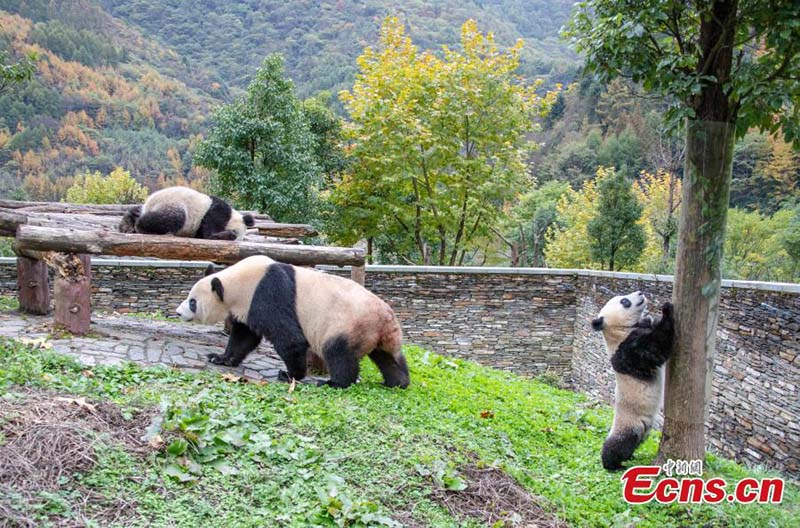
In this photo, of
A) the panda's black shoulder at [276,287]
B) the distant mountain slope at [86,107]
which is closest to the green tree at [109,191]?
the distant mountain slope at [86,107]

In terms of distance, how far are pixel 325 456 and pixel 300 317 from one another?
1972mm

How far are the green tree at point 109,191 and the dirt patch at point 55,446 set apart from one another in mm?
22343

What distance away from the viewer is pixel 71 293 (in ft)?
19.7

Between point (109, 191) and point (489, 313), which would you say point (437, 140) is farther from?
point (109, 191)

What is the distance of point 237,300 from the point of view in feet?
19.1

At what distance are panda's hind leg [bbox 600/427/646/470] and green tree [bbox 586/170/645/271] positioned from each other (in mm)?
13504

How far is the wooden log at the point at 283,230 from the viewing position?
868 cm

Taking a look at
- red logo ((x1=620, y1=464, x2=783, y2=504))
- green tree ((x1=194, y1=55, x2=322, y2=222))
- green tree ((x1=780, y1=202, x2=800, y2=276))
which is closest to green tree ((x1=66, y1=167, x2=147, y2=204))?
green tree ((x1=194, y1=55, x2=322, y2=222))

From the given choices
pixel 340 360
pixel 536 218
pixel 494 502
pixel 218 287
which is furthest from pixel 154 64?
pixel 494 502

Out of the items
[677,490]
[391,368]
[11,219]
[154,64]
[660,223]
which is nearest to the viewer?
[677,490]

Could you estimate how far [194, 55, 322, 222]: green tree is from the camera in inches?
597

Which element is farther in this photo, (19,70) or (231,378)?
(19,70)

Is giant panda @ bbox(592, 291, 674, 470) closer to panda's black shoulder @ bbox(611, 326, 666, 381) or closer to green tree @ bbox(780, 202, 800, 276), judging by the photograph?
panda's black shoulder @ bbox(611, 326, 666, 381)

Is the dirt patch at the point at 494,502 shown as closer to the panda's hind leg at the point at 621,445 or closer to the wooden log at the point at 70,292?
the panda's hind leg at the point at 621,445
